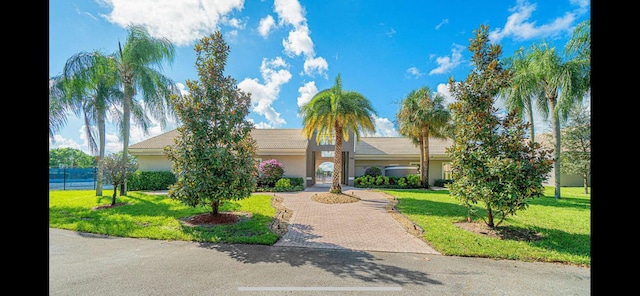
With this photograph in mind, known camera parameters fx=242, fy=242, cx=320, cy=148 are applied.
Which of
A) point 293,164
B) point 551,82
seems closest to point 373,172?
point 293,164

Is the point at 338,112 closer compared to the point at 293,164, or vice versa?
the point at 338,112

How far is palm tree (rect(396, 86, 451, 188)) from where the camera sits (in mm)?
17188

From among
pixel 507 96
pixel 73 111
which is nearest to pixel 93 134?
pixel 73 111

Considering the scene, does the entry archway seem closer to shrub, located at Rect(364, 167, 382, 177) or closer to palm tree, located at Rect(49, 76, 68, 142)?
shrub, located at Rect(364, 167, 382, 177)

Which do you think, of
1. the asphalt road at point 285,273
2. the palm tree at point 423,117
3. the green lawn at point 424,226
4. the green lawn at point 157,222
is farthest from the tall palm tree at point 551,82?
the green lawn at point 157,222

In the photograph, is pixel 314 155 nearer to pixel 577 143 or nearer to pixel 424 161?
pixel 424 161

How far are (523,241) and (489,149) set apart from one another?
2.64m

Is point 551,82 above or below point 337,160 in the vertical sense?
above

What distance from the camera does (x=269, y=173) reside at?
56.3 ft
